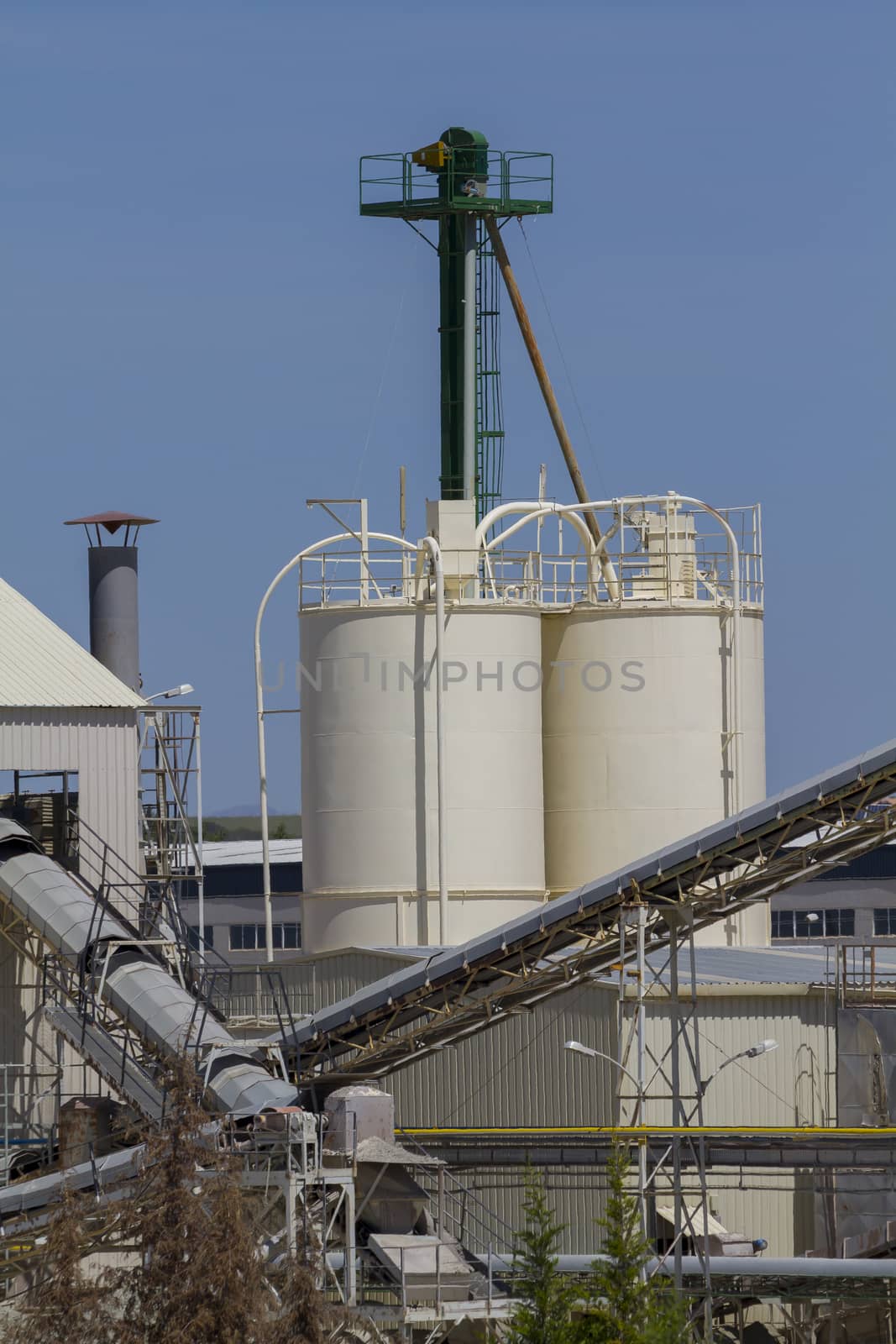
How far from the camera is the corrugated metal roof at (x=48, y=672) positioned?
31.8m

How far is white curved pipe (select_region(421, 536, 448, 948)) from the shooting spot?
38.4 metres

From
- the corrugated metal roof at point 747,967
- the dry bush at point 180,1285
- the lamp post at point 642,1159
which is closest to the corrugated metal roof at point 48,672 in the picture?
the corrugated metal roof at point 747,967

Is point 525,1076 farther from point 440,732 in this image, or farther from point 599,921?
point 440,732

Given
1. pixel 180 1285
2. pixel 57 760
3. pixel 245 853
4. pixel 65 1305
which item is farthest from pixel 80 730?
pixel 245 853

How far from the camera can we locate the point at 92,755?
3216 cm

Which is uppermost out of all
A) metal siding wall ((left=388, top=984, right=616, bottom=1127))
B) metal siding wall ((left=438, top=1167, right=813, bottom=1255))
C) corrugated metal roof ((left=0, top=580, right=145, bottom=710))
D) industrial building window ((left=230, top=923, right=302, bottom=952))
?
corrugated metal roof ((left=0, top=580, right=145, bottom=710))

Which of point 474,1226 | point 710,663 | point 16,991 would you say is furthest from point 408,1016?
point 710,663

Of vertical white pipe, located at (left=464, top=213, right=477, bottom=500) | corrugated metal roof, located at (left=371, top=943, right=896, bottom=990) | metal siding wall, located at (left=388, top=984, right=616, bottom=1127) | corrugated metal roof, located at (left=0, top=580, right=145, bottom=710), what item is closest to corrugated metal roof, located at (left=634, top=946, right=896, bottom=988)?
corrugated metal roof, located at (left=371, top=943, right=896, bottom=990)

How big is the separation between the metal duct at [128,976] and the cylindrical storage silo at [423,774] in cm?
958

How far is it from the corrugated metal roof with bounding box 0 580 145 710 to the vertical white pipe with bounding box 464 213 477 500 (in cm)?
1466

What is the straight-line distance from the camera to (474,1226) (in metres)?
30.6

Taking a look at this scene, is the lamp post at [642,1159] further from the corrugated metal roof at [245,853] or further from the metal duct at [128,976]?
the corrugated metal roof at [245,853]

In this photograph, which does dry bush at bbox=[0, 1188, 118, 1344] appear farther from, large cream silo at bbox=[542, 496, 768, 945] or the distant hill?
the distant hill

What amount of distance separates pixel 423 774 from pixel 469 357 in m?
11.0
